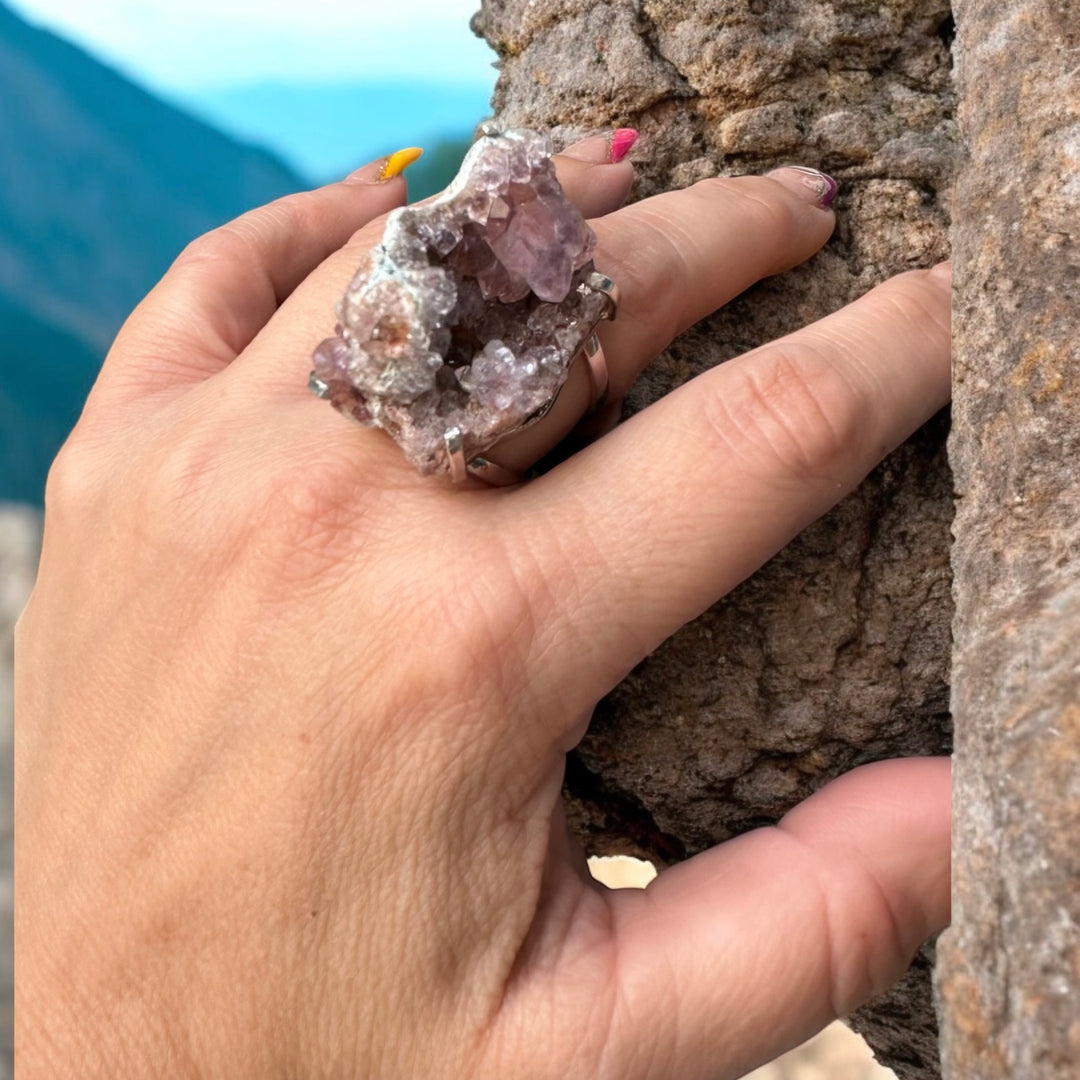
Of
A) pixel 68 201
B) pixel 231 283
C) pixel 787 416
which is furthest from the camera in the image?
pixel 68 201

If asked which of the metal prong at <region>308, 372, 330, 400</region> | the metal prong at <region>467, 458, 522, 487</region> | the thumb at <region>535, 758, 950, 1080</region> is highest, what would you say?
the metal prong at <region>308, 372, 330, 400</region>

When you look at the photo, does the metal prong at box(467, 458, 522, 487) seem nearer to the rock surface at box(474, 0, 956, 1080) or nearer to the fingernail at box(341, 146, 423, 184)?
the rock surface at box(474, 0, 956, 1080)

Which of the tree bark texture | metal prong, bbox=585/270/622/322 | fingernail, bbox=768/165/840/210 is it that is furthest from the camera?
fingernail, bbox=768/165/840/210

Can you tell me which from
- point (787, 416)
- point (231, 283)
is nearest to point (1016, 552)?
point (787, 416)

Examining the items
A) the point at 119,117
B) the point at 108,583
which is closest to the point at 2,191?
the point at 119,117

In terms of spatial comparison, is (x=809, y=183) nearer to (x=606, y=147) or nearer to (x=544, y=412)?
(x=606, y=147)

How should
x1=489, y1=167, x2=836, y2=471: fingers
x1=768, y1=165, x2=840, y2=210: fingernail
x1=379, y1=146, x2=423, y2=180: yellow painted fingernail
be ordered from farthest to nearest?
x1=379, y1=146, x2=423, y2=180: yellow painted fingernail → x1=768, y1=165, x2=840, y2=210: fingernail → x1=489, y1=167, x2=836, y2=471: fingers

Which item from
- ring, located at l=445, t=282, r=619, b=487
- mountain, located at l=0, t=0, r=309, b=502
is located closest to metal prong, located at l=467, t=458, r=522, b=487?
ring, located at l=445, t=282, r=619, b=487
